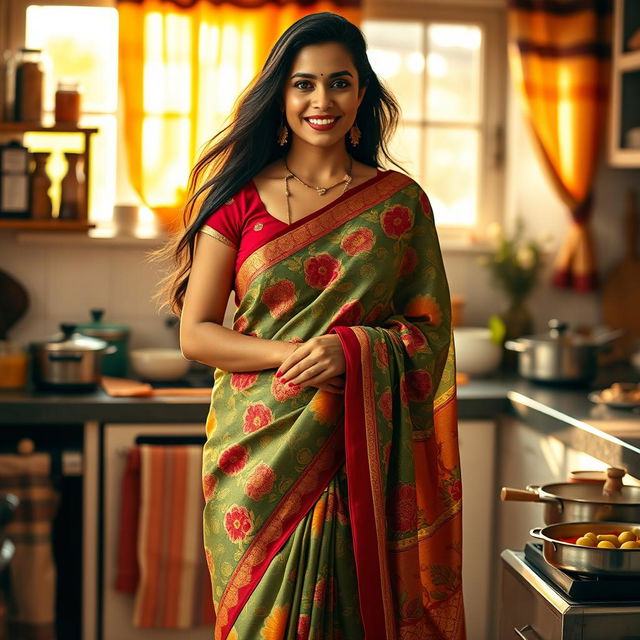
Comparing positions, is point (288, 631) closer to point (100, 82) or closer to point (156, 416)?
point (156, 416)

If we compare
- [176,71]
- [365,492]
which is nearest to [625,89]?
[176,71]

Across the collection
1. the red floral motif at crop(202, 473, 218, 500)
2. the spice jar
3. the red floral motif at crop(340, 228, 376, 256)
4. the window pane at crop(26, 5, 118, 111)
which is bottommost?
the red floral motif at crop(202, 473, 218, 500)

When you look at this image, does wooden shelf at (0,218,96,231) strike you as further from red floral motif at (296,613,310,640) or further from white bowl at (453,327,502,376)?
red floral motif at (296,613,310,640)

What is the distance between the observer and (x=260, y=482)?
182 centimetres

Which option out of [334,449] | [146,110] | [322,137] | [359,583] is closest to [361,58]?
[322,137]

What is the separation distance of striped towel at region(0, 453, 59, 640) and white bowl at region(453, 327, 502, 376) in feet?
4.38

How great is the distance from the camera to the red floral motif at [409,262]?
1.92m

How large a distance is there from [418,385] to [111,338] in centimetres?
177

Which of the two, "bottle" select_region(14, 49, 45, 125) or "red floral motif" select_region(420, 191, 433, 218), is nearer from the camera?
"red floral motif" select_region(420, 191, 433, 218)

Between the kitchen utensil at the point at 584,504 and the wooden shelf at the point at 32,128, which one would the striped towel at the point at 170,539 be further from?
the kitchen utensil at the point at 584,504

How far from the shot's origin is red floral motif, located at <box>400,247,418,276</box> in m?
1.92

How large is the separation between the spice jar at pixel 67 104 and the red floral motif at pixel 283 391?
186 cm

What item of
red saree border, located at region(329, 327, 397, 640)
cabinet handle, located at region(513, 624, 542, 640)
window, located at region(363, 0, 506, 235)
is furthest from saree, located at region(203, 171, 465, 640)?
window, located at region(363, 0, 506, 235)

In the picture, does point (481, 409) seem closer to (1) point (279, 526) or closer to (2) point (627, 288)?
(2) point (627, 288)
